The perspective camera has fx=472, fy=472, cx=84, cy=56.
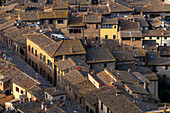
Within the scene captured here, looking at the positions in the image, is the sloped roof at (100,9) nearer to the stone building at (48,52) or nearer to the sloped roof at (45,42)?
the sloped roof at (45,42)

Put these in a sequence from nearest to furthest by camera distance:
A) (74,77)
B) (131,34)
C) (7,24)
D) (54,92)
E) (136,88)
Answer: (54,92) < (136,88) < (74,77) < (131,34) < (7,24)

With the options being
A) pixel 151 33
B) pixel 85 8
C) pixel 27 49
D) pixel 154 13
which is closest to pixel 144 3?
pixel 154 13

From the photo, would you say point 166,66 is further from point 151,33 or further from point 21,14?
point 21,14

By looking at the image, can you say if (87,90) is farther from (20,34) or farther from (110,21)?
(110,21)

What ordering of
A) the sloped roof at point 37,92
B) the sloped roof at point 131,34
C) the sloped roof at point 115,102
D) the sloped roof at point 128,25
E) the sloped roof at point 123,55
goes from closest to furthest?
the sloped roof at point 115,102 → the sloped roof at point 37,92 → the sloped roof at point 123,55 → the sloped roof at point 131,34 → the sloped roof at point 128,25

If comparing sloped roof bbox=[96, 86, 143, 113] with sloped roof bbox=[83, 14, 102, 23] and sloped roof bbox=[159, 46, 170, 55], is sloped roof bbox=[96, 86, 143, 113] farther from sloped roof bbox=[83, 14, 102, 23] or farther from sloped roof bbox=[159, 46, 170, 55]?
sloped roof bbox=[83, 14, 102, 23]

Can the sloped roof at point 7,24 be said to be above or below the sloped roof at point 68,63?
above

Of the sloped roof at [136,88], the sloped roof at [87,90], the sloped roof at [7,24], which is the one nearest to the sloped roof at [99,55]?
the sloped roof at [87,90]

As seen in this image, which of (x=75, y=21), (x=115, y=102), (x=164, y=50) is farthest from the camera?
(x=75, y=21)

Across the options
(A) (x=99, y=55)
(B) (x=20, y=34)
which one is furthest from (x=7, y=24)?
(A) (x=99, y=55)
